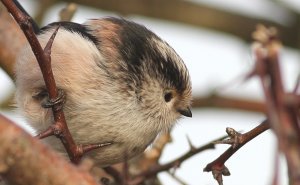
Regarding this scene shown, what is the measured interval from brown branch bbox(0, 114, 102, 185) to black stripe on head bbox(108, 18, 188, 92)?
4.66ft

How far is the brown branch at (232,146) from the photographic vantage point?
1.82 meters

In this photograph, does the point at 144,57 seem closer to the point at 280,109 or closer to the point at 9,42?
the point at 9,42

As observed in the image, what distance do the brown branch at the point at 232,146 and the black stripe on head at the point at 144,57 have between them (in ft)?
3.24

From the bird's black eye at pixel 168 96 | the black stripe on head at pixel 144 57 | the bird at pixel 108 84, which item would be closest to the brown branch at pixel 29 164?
the bird at pixel 108 84

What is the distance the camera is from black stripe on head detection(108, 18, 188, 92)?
3.00 metres

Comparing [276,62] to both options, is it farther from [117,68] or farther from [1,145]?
[117,68]

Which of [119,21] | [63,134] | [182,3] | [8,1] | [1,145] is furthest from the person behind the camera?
[182,3]

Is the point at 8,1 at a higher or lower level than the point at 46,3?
higher

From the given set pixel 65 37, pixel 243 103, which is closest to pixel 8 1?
pixel 65 37

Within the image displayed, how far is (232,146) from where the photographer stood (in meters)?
1.93

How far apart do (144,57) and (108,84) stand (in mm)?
321

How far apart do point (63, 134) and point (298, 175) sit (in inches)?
51.2

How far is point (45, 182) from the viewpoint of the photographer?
1.58 meters

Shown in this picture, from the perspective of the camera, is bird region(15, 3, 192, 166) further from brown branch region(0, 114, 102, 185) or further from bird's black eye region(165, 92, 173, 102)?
brown branch region(0, 114, 102, 185)
